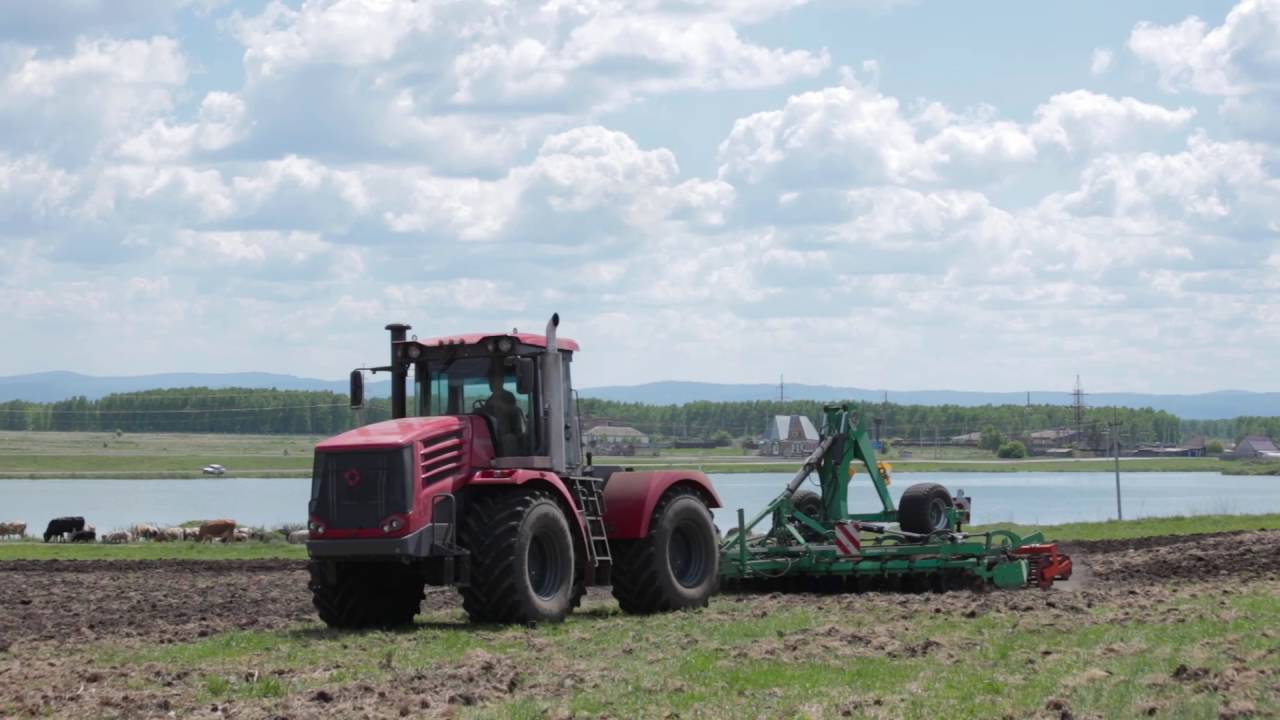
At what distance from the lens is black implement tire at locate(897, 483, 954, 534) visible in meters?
25.0

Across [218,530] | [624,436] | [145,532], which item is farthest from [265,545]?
[624,436]

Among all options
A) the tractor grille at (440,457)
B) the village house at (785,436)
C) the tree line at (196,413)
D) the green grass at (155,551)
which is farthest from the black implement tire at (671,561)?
the tree line at (196,413)

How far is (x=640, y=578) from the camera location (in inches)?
744

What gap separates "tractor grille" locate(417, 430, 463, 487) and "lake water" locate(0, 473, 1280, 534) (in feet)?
107

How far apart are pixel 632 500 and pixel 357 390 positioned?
351 centimetres

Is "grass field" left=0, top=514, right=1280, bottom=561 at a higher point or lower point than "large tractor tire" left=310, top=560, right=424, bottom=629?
lower

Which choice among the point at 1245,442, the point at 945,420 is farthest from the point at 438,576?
the point at 1245,442

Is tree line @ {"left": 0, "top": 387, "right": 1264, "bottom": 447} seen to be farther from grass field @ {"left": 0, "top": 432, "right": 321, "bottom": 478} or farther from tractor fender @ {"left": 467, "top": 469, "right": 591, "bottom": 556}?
tractor fender @ {"left": 467, "top": 469, "right": 591, "bottom": 556}

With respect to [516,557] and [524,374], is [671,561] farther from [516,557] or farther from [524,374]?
[516,557]

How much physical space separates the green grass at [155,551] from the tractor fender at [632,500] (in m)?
17.3

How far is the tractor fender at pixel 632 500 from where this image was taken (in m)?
18.9

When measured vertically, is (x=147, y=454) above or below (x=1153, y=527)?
above

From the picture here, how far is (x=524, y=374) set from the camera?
59.4ft

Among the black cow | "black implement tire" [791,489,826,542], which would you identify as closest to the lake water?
the black cow
